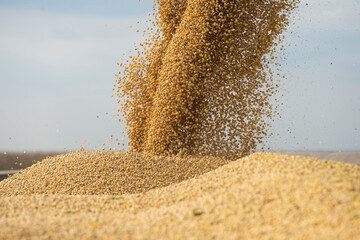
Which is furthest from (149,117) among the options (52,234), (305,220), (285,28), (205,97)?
(305,220)

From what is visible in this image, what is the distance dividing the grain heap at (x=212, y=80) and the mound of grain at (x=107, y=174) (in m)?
0.28

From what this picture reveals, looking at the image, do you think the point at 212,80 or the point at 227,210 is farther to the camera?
the point at 212,80

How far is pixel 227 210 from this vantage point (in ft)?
5.16

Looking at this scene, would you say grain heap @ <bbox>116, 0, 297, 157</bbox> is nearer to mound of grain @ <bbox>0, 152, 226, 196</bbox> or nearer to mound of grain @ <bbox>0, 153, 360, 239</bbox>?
mound of grain @ <bbox>0, 152, 226, 196</bbox>

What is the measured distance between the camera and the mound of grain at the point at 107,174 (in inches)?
108

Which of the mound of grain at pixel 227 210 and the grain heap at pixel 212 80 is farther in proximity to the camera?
the grain heap at pixel 212 80

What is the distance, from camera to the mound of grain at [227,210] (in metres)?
1.38

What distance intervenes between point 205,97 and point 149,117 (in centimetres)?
68

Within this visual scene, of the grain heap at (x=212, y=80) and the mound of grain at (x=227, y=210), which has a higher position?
the grain heap at (x=212, y=80)

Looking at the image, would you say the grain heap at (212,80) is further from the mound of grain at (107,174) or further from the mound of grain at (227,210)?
the mound of grain at (227,210)

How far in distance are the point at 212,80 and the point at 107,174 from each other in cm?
144

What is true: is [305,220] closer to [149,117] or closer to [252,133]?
[252,133]

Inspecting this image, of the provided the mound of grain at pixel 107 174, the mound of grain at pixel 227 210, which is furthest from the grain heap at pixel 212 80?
the mound of grain at pixel 227 210

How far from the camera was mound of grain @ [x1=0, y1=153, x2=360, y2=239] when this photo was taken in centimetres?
138
